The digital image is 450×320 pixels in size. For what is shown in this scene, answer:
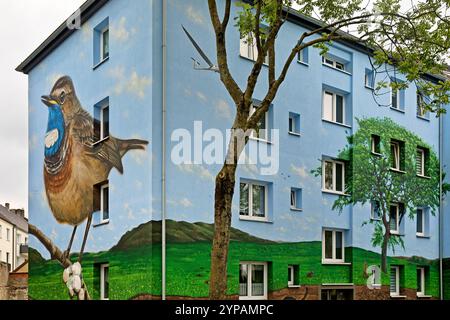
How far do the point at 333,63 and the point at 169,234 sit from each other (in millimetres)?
8624

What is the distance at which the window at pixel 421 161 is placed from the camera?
2210 cm

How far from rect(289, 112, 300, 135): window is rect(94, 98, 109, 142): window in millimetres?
5043

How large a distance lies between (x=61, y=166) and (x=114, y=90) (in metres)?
3.38

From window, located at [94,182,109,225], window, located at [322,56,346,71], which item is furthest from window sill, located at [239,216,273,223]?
window, located at [322,56,346,71]

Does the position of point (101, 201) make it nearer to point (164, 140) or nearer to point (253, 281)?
point (164, 140)

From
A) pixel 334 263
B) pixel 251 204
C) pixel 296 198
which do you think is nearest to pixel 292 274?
pixel 334 263

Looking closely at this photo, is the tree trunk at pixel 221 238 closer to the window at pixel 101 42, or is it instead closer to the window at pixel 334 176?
the window at pixel 101 42

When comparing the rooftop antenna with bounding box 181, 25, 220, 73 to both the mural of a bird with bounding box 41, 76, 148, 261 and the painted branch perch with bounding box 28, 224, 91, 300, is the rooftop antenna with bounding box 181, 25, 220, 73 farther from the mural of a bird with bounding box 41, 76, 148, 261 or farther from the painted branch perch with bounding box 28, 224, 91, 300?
the painted branch perch with bounding box 28, 224, 91, 300

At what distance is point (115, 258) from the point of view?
14.5 meters

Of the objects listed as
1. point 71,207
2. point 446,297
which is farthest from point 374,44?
point 446,297

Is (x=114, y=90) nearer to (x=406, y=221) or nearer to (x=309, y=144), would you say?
(x=309, y=144)

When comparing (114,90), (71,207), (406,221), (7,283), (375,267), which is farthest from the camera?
(7,283)

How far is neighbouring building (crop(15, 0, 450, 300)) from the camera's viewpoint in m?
14.1

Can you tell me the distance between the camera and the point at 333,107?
19094 millimetres
